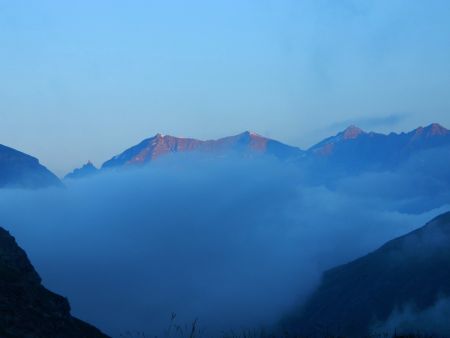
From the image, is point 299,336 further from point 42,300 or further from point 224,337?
point 42,300

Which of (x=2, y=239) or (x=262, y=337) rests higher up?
(x=2, y=239)

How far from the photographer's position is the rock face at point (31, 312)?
81.5 feet

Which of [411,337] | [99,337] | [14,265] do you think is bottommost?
[411,337]

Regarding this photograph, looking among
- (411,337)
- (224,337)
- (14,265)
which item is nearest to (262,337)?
(224,337)

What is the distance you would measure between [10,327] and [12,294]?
4049mm

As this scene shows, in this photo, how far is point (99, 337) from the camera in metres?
29.4

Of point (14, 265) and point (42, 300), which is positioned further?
point (14, 265)

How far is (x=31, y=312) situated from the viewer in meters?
27.1

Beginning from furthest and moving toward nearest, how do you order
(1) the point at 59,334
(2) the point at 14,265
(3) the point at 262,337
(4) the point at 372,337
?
1. (2) the point at 14,265
2. (1) the point at 59,334
3. (4) the point at 372,337
4. (3) the point at 262,337

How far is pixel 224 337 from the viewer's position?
2045cm

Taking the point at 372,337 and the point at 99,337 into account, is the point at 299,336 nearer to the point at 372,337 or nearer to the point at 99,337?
the point at 372,337

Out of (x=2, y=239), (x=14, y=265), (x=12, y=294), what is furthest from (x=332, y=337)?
(x=2, y=239)

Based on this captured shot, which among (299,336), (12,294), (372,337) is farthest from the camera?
(12,294)

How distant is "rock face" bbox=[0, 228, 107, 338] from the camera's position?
24844mm
